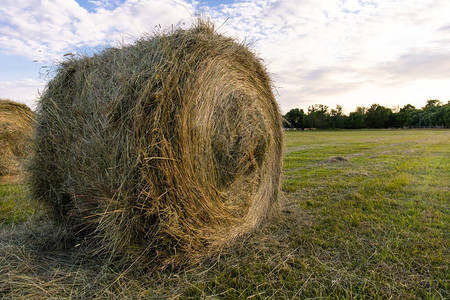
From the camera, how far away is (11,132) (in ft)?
23.6

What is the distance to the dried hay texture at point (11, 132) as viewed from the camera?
23.1 ft

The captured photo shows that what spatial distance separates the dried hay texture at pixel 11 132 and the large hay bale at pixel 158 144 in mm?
4675

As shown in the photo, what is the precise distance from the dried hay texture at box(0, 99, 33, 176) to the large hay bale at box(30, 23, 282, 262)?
4675 millimetres

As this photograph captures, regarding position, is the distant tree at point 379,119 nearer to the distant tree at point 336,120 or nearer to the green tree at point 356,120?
the green tree at point 356,120

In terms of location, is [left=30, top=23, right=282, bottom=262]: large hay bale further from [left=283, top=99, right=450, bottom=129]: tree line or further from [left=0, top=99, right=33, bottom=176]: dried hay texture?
[left=283, top=99, right=450, bottom=129]: tree line

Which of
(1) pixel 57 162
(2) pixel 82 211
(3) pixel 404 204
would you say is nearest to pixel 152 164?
(2) pixel 82 211

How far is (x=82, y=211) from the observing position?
309 centimetres

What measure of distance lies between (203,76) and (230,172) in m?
1.15

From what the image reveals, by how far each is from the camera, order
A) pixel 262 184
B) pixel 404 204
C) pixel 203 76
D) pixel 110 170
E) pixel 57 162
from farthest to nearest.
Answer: pixel 404 204 < pixel 262 184 < pixel 57 162 < pixel 203 76 < pixel 110 170

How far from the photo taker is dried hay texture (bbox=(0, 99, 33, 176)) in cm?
705

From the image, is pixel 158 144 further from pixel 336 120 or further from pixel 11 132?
Result: pixel 336 120

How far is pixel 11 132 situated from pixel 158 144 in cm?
682

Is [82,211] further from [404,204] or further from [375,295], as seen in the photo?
[404,204]

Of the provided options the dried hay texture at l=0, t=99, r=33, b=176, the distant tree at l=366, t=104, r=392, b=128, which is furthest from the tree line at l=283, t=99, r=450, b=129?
the dried hay texture at l=0, t=99, r=33, b=176
